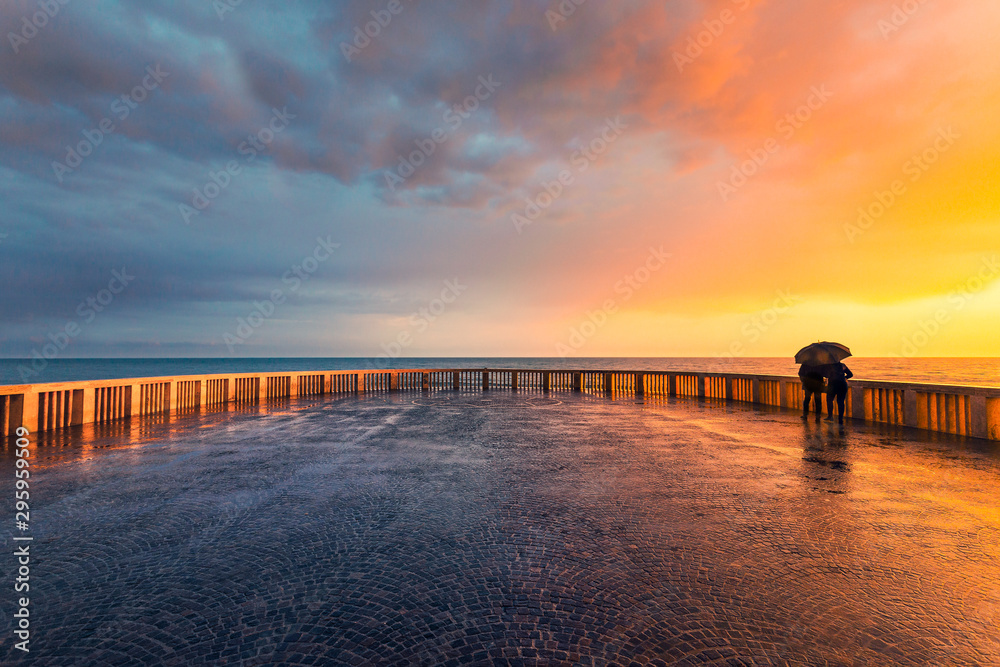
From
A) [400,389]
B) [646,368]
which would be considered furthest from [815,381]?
[646,368]

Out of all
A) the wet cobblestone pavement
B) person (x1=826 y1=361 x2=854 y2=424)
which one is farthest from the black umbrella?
the wet cobblestone pavement

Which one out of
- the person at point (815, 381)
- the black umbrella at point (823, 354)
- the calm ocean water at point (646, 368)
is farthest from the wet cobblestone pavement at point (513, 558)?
the calm ocean water at point (646, 368)

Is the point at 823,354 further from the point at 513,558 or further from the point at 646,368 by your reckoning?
the point at 646,368

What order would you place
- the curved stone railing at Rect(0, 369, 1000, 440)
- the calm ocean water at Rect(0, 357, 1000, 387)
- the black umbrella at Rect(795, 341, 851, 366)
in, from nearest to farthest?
the curved stone railing at Rect(0, 369, 1000, 440) < the black umbrella at Rect(795, 341, 851, 366) < the calm ocean water at Rect(0, 357, 1000, 387)

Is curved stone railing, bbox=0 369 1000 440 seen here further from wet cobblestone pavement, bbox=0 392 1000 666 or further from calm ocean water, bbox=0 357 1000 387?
calm ocean water, bbox=0 357 1000 387

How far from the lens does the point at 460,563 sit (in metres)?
3.70

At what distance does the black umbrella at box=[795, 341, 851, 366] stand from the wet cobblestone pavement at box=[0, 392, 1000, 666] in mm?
3910

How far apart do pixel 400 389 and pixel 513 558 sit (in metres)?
21.6

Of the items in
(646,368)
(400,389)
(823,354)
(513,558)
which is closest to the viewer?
(513,558)

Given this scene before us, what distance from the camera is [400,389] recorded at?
2461cm

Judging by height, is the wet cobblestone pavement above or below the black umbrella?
below

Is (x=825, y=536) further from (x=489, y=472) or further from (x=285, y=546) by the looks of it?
(x=285, y=546)

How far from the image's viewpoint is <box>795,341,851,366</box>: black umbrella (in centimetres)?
1134

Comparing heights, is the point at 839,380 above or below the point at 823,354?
below
